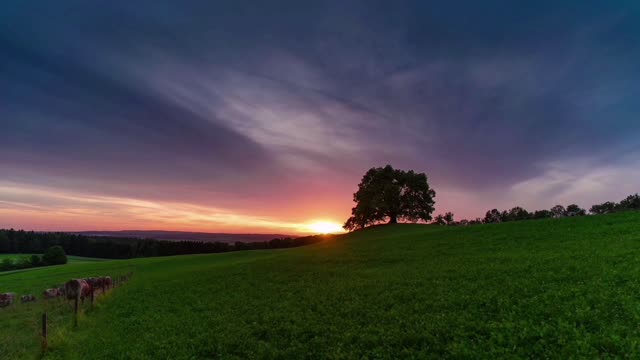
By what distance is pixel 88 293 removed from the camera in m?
31.9

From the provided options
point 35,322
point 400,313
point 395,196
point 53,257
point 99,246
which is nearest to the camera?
point 400,313

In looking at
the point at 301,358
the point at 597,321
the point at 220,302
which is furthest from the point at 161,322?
the point at 597,321

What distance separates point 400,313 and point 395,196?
251ft

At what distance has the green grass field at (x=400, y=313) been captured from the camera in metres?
13.1

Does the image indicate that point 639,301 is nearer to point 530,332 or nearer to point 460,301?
point 530,332

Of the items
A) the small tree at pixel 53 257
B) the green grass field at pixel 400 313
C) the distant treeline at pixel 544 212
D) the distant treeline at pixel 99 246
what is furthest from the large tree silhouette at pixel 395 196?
the small tree at pixel 53 257

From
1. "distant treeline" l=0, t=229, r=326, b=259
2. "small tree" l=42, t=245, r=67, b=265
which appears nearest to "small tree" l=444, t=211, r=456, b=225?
"distant treeline" l=0, t=229, r=326, b=259

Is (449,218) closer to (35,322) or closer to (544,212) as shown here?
(544,212)

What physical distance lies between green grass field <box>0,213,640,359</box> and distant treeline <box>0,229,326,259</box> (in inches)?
5140

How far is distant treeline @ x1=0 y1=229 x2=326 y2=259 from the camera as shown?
166750mm

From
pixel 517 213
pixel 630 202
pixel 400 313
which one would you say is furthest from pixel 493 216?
pixel 400 313

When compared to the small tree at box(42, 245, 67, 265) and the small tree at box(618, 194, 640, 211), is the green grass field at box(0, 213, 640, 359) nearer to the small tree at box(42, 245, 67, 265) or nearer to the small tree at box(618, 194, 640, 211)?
the small tree at box(618, 194, 640, 211)

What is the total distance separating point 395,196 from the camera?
9269 centimetres

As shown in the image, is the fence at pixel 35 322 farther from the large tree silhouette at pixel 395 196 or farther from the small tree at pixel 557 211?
the small tree at pixel 557 211
